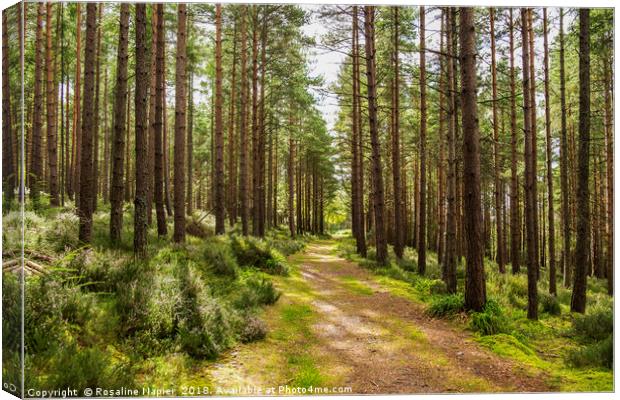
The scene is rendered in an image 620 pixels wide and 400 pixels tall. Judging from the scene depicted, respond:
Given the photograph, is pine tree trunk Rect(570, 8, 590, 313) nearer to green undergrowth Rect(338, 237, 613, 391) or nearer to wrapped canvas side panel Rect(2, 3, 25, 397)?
green undergrowth Rect(338, 237, 613, 391)

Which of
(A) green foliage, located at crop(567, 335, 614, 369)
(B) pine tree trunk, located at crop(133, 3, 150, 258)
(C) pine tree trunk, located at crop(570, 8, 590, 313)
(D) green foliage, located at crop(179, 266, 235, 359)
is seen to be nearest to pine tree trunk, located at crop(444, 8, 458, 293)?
(C) pine tree trunk, located at crop(570, 8, 590, 313)

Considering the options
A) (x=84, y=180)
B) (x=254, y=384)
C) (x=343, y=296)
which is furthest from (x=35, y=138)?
(x=254, y=384)

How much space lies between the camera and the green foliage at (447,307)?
7758mm

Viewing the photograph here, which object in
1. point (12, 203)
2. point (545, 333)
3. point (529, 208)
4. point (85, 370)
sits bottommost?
point (545, 333)

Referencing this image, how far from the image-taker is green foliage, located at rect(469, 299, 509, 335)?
22.5 feet

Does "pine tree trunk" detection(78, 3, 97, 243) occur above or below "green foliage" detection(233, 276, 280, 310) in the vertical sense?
above

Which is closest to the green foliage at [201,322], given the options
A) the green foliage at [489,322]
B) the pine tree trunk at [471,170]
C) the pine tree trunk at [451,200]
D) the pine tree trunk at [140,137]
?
the pine tree trunk at [140,137]

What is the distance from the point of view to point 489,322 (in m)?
7.00

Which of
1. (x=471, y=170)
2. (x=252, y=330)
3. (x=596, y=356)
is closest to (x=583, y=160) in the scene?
(x=471, y=170)

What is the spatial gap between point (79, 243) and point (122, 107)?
9.09 feet

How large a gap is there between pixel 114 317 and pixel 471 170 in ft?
20.1

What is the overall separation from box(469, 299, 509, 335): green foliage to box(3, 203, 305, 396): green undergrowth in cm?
350

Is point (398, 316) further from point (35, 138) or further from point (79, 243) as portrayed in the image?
point (35, 138)

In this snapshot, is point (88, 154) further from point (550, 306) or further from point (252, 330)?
point (550, 306)
